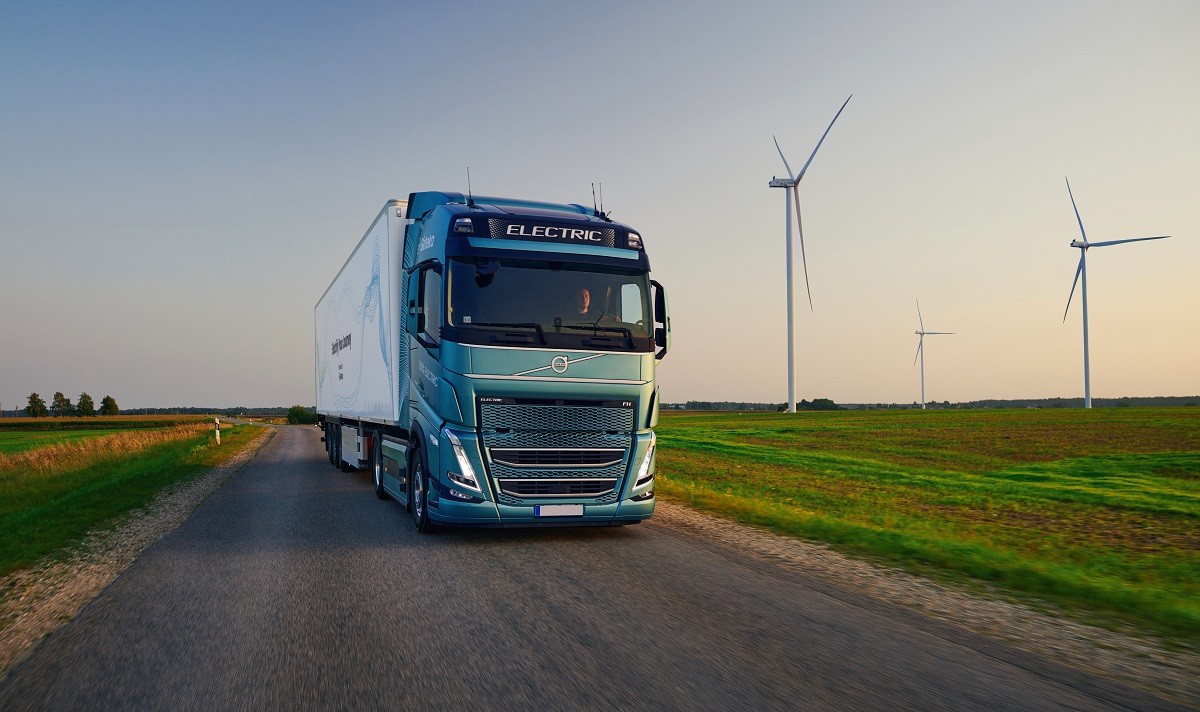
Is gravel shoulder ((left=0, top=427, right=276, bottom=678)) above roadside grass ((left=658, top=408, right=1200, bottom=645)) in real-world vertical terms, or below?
above

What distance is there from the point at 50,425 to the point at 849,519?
9007 cm

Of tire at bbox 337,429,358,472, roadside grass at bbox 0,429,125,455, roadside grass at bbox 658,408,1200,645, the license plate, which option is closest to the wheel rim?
the license plate

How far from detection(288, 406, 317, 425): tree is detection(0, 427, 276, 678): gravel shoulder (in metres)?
80.7

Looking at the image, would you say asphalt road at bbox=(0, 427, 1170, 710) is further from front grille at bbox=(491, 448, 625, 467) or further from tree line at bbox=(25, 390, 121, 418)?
tree line at bbox=(25, 390, 121, 418)

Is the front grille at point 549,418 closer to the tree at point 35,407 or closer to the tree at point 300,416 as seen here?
the tree at point 300,416

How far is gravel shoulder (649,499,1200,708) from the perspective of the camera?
4.63 meters

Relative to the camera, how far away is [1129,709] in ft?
13.1

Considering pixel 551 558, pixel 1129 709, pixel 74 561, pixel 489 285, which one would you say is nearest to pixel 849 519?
pixel 551 558

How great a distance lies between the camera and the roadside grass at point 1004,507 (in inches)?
292

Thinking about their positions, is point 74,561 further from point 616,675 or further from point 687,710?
point 687,710

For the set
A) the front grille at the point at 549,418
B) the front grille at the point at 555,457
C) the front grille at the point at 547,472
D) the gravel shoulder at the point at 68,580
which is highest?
the front grille at the point at 549,418

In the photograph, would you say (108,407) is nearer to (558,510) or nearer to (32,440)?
(32,440)

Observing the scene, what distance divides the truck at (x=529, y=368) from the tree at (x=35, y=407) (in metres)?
170

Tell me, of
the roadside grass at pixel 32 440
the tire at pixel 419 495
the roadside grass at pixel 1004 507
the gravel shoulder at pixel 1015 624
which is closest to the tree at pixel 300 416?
the roadside grass at pixel 32 440
